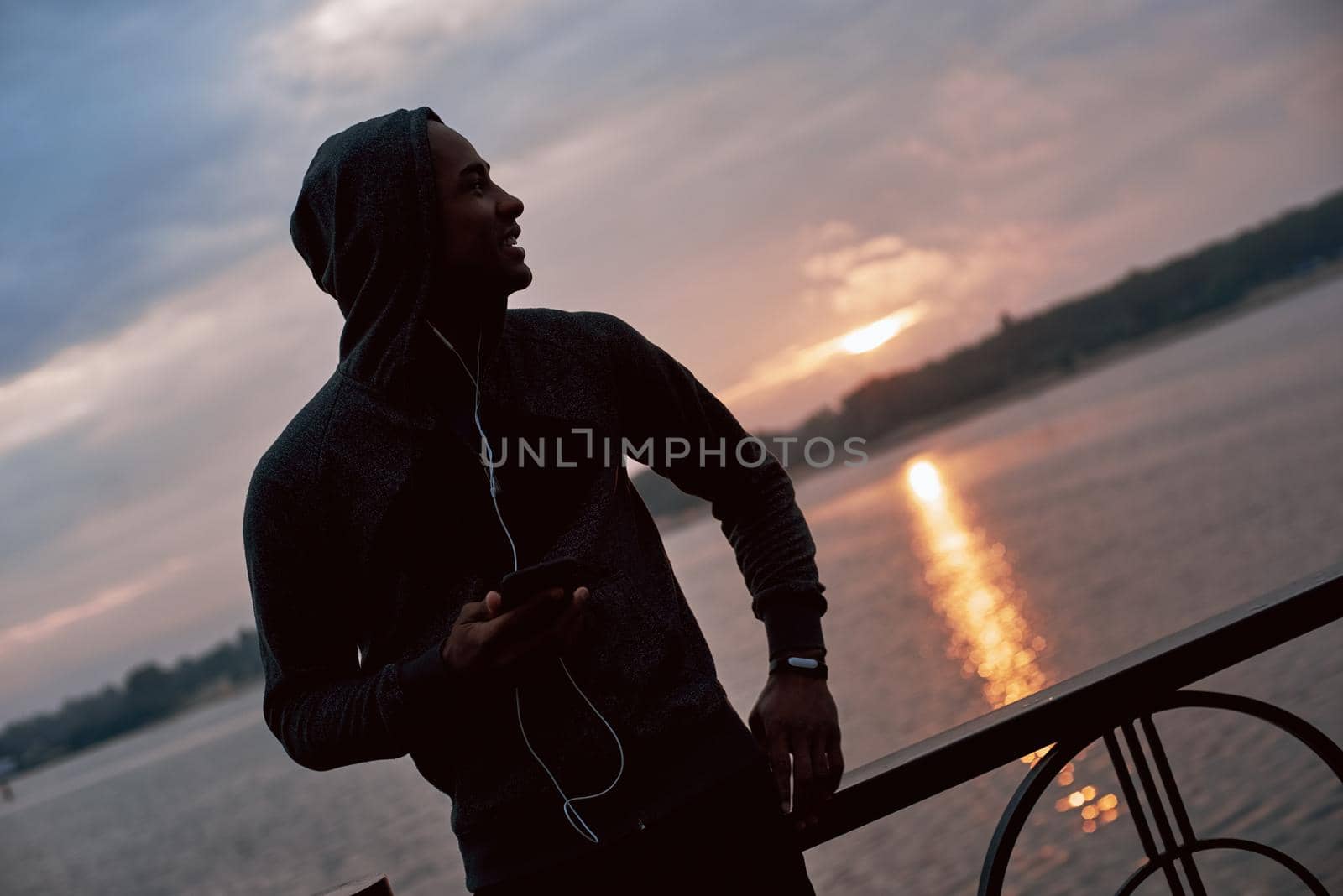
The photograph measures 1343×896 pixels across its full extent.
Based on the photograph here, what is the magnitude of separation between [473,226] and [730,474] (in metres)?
0.56

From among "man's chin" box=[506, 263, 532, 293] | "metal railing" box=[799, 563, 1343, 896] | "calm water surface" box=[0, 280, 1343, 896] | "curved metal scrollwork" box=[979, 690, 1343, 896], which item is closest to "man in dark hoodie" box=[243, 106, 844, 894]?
"man's chin" box=[506, 263, 532, 293]

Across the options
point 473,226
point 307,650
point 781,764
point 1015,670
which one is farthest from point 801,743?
point 1015,670

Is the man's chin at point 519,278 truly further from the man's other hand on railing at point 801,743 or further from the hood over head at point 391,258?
the man's other hand on railing at point 801,743

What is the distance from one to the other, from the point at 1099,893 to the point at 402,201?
429 inches

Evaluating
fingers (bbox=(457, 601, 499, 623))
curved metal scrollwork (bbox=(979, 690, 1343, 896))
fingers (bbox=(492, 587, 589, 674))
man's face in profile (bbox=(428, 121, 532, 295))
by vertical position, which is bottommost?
curved metal scrollwork (bbox=(979, 690, 1343, 896))

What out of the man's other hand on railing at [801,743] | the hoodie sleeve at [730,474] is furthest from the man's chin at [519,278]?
the man's other hand on railing at [801,743]

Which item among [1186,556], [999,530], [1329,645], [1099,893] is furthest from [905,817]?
[999,530]

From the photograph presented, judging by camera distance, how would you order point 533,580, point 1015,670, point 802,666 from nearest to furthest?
point 533,580 < point 802,666 < point 1015,670

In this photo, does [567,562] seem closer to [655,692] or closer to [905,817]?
[655,692]

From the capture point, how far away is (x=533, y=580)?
1300mm

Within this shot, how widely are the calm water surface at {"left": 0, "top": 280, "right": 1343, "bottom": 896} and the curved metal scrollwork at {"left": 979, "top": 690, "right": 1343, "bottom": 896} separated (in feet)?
26.2

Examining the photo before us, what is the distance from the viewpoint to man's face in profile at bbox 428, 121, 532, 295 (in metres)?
1.56

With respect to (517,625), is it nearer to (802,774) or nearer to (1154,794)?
(802,774)

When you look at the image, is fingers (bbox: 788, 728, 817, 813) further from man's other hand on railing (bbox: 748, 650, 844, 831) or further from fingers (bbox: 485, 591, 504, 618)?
fingers (bbox: 485, 591, 504, 618)
